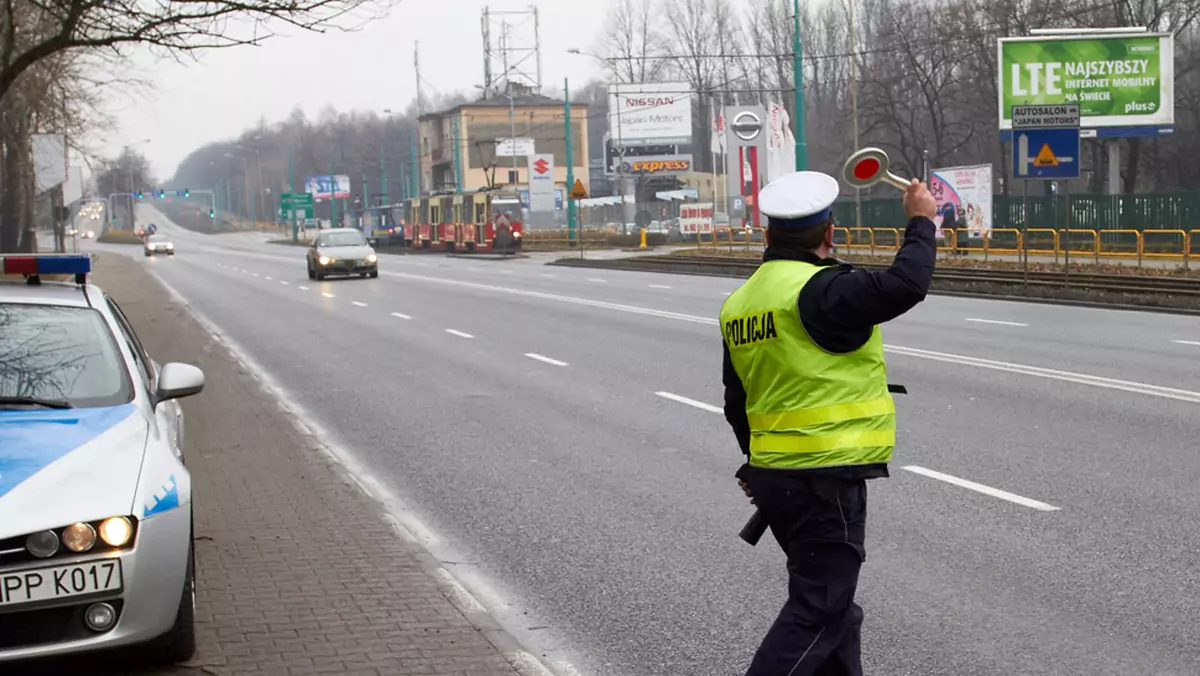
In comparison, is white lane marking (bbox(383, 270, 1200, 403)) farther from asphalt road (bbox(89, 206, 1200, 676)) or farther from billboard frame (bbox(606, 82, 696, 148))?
billboard frame (bbox(606, 82, 696, 148))

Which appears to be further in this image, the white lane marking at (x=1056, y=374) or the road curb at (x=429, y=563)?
the white lane marking at (x=1056, y=374)

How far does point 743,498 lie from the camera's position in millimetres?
8844

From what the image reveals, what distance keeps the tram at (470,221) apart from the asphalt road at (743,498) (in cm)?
4336

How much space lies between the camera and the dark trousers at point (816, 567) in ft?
13.7

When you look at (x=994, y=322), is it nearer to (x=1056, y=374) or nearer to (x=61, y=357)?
(x=1056, y=374)

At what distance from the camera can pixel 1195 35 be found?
6353 cm

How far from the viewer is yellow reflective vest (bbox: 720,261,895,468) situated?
4188 mm

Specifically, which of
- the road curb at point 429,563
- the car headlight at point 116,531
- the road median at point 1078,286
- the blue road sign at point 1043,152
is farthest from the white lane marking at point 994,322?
the car headlight at point 116,531

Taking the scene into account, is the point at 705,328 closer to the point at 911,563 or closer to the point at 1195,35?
the point at 911,563

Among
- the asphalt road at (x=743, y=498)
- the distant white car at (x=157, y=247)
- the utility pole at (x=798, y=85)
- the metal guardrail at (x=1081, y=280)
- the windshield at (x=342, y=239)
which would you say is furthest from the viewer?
the distant white car at (x=157, y=247)

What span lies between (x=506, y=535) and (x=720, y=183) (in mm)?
104430

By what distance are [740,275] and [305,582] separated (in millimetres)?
31735

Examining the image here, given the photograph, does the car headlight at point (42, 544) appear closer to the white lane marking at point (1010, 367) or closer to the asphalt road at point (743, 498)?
the asphalt road at point (743, 498)

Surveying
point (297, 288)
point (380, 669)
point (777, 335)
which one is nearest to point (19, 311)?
point (380, 669)
